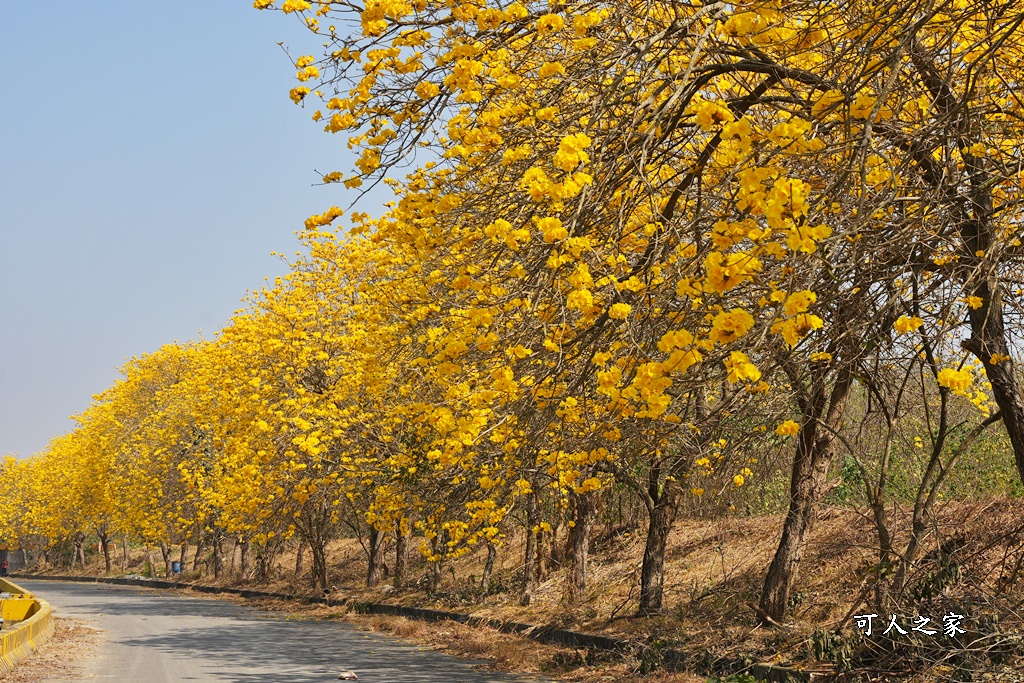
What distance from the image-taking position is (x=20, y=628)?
12094 mm

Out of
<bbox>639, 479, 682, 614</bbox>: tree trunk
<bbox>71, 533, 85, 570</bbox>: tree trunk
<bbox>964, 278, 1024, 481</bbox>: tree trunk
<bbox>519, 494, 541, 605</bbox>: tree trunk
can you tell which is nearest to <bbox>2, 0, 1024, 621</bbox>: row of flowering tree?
<bbox>964, 278, 1024, 481</bbox>: tree trunk

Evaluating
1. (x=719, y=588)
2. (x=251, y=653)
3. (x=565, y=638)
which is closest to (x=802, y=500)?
(x=719, y=588)

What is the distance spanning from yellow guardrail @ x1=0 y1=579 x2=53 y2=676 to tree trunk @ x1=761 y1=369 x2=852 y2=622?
767 cm

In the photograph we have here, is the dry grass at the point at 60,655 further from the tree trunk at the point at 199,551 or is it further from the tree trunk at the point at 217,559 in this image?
the tree trunk at the point at 199,551

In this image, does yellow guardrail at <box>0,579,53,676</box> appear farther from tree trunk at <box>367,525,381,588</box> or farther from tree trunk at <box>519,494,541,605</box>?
tree trunk at <box>367,525,381,588</box>

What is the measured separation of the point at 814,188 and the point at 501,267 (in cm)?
211

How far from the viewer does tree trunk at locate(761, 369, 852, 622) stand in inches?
377

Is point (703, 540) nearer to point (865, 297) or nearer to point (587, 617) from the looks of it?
point (587, 617)

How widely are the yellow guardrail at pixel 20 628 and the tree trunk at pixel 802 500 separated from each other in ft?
25.2

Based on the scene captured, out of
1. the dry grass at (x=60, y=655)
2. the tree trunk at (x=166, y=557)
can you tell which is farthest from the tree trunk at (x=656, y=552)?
the tree trunk at (x=166, y=557)

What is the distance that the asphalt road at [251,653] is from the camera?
407 inches

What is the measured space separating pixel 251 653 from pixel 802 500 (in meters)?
7.26

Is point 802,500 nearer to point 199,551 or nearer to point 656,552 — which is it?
point 656,552

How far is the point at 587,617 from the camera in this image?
512 inches
